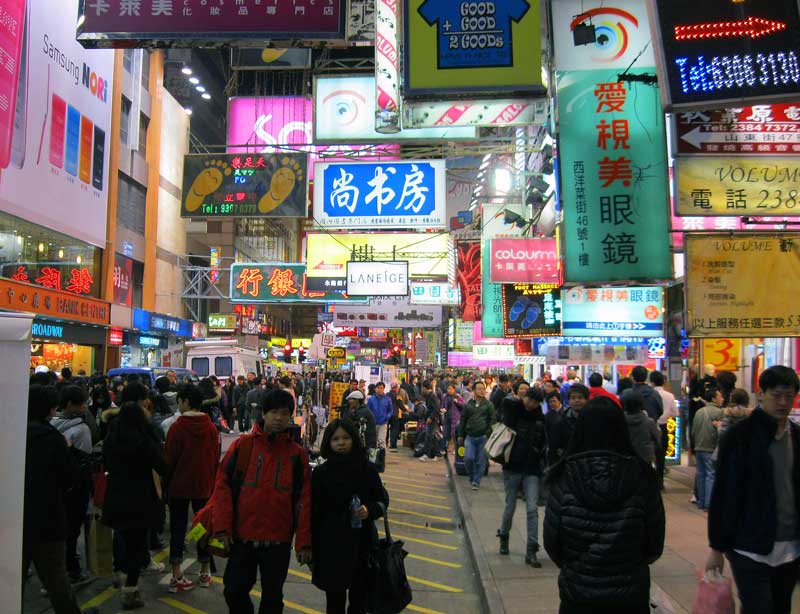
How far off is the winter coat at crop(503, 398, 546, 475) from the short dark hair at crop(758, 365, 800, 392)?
12.9 feet

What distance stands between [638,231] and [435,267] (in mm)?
14691

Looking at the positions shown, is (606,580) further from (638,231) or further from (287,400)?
(638,231)

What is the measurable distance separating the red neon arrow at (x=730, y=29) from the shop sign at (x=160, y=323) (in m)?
25.4

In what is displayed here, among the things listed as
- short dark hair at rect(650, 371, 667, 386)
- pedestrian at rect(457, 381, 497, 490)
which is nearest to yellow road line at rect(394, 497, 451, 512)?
pedestrian at rect(457, 381, 497, 490)

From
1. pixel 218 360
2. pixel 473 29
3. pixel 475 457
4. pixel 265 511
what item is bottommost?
pixel 475 457

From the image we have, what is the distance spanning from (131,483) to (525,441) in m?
3.98

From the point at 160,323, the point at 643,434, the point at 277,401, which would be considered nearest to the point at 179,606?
the point at 277,401

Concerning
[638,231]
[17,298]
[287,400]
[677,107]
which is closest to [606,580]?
[287,400]

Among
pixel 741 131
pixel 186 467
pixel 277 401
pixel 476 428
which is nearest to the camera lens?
pixel 277 401

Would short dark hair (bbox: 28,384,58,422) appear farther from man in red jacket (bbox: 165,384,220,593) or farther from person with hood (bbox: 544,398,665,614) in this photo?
person with hood (bbox: 544,398,665,614)

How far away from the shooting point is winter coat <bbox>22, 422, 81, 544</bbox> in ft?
15.2

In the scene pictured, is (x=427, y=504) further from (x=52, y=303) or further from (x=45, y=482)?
(x=52, y=303)

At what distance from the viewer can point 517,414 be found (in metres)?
7.85

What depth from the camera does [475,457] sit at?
12.7 m
